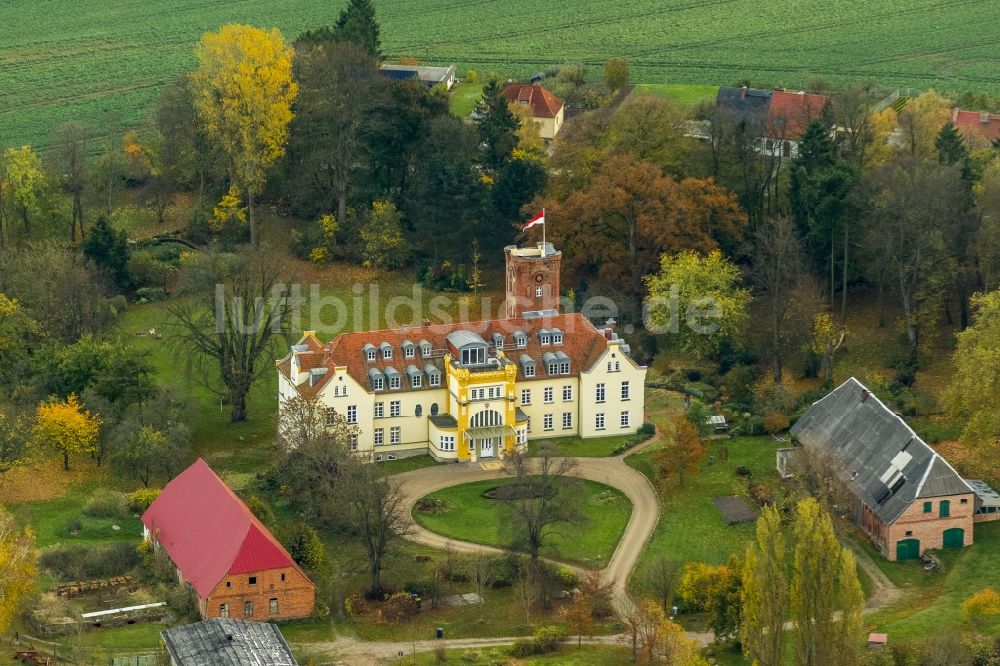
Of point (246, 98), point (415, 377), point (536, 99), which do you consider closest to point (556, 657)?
point (415, 377)

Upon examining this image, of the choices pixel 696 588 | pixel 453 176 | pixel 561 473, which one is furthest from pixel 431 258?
pixel 696 588

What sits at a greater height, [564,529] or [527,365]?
[527,365]

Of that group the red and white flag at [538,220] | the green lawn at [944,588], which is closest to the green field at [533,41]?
the red and white flag at [538,220]

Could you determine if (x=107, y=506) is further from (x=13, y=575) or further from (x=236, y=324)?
(x=13, y=575)

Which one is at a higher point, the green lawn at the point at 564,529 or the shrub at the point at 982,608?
the shrub at the point at 982,608

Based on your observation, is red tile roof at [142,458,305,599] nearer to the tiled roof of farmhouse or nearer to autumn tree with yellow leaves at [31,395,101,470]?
autumn tree with yellow leaves at [31,395,101,470]

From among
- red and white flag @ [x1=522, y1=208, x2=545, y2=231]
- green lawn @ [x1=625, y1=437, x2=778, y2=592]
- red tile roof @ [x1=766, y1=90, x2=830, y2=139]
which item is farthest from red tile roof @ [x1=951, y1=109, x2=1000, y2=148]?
green lawn @ [x1=625, y1=437, x2=778, y2=592]

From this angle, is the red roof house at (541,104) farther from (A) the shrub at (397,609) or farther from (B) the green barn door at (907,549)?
(A) the shrub at (397,609)
